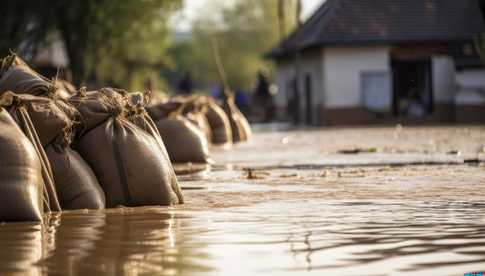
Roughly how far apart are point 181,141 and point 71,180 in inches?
336

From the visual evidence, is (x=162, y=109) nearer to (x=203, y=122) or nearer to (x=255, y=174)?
(x=255, y=174)

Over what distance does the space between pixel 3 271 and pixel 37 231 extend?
178cm

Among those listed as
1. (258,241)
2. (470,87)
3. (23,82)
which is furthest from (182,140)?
(470,87)

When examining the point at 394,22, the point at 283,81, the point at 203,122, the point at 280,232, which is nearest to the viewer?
the point at 280,232

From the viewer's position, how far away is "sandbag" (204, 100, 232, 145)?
2619 cm

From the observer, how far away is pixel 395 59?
148ft

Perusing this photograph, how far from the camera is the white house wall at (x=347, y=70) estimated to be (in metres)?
45.0

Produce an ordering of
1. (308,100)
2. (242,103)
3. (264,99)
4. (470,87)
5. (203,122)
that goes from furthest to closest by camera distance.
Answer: (242,103) → (264,99) → (308,100) → (470,87) → (203,122)

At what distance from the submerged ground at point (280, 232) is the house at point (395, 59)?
→ 30703 mm

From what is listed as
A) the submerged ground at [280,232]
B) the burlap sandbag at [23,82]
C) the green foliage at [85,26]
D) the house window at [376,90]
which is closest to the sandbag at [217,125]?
the green foliage at [85,26]

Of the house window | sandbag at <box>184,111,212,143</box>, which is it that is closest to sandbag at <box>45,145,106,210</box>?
sandbag at <box>184,111,212,143</box>

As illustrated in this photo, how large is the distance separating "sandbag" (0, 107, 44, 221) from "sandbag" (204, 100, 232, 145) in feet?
57.5

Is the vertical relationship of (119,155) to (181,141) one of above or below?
above

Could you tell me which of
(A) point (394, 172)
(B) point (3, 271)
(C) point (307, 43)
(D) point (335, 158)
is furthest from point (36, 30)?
(B) point (3, 271)
